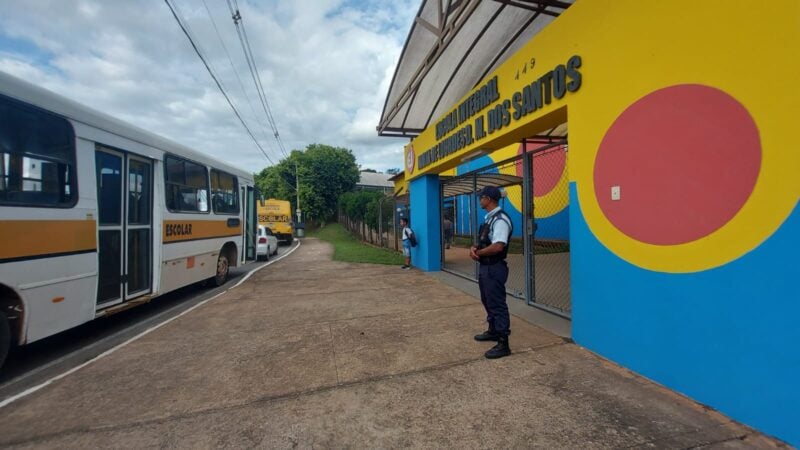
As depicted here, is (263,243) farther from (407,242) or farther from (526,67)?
(526,67)

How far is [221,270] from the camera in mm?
8352

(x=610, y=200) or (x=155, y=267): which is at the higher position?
(x=610, y=200)

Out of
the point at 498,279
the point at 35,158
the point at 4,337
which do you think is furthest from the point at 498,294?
the point at 35,158

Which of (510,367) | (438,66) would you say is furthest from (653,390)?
(438,66)

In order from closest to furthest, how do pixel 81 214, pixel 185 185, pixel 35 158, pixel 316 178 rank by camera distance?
pixel 35 158 < pixel 81 214 < pixel 185 185 < pixel 316 178

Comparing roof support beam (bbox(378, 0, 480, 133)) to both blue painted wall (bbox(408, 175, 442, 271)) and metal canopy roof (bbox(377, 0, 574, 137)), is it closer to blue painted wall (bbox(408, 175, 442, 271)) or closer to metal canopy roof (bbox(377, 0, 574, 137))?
metal canopy roof (bbox(377, 0, 574, 137))

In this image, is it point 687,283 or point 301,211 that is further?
point 301,211

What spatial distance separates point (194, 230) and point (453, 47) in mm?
6508

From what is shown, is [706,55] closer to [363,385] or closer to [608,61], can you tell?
[608,61]

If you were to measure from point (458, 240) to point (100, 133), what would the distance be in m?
15.4

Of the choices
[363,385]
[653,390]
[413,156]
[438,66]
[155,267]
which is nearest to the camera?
[653,390]

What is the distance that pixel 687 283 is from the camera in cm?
285

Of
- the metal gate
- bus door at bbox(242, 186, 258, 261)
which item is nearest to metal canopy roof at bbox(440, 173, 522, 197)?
the metal gate

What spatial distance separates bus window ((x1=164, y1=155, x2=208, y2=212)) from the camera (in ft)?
19.7
